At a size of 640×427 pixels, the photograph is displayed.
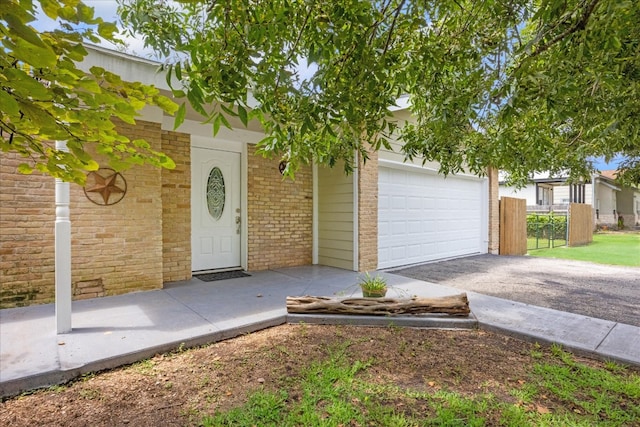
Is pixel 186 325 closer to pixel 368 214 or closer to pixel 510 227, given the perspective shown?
pixel 368 214

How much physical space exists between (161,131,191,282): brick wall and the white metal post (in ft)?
6.95

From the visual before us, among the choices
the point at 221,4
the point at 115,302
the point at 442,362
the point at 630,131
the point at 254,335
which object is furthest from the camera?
the point at 115,302

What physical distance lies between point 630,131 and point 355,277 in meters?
4.36

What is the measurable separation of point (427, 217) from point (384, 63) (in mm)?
6139

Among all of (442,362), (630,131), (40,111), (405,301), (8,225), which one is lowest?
(442,362)

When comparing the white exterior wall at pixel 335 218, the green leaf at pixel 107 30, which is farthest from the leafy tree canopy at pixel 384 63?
the white exterior wall at pixel 335 218

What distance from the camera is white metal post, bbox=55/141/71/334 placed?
3240 millimetres

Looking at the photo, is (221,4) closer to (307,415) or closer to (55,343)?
(307,415)

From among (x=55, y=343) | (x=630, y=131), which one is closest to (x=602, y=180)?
(x=630, y=131)

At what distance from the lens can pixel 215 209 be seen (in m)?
6.19

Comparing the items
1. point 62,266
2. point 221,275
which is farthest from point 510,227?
point 62,266

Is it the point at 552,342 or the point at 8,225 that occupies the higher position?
the point at 8,225

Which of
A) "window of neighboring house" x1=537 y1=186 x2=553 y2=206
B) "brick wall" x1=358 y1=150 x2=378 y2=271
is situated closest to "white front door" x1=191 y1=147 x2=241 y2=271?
"brick wall" x1=358 y1=150 x2=378 y2=271

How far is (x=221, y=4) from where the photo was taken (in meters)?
1.89
